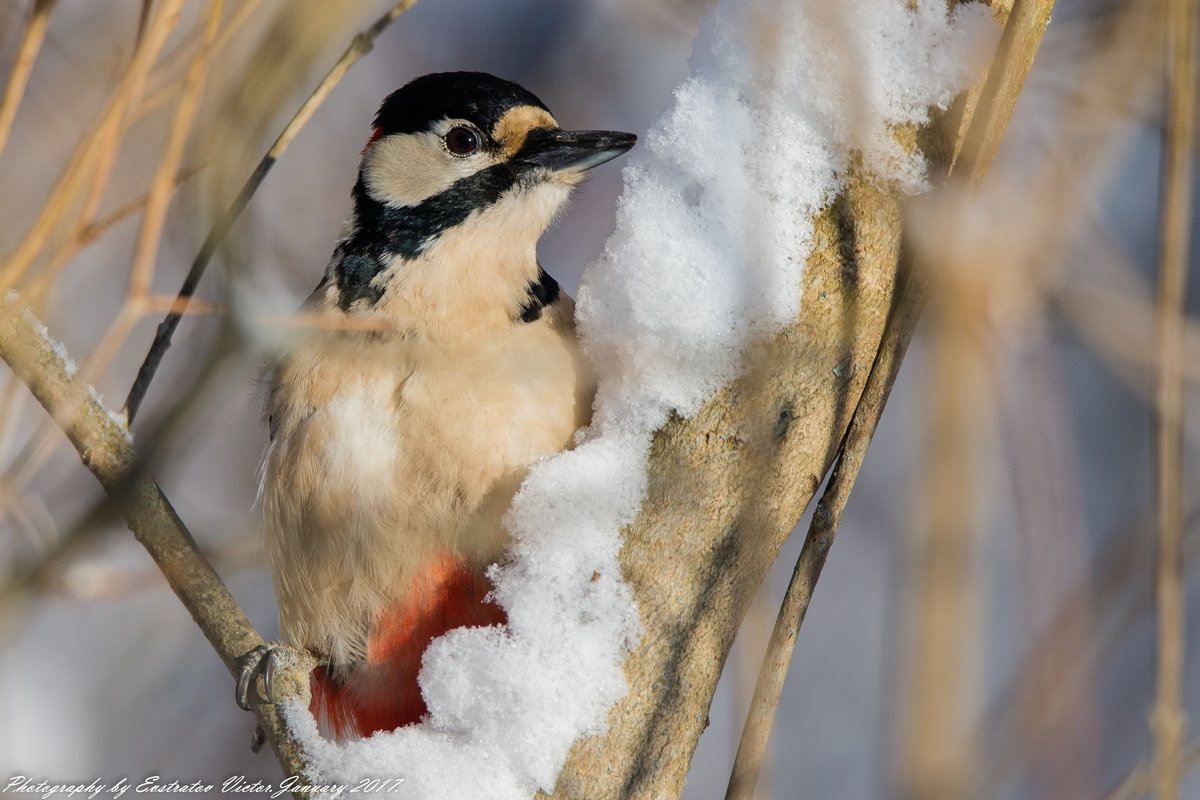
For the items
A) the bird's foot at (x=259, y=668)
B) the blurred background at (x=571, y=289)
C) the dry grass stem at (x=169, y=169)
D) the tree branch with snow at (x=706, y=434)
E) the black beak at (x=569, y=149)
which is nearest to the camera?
the dry grass stem at (x=169, y=169)

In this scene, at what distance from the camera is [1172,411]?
1.61 metres

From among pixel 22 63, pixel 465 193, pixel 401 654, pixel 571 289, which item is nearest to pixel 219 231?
pixel 22 63

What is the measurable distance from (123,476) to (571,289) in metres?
2.87

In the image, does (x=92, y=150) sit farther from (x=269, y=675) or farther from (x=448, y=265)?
(x=448, y=265)

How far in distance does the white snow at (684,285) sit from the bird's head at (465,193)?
750 mm

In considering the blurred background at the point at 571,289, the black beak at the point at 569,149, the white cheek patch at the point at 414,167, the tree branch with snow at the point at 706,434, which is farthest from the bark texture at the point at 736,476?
the white cheek patch at the point at 414,167

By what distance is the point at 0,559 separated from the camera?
2.79 meters

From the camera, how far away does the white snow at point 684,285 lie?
1592 mm

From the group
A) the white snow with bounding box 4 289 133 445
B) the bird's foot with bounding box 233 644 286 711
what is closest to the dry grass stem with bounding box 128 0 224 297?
the white snow with bounding box 4 289 133 445

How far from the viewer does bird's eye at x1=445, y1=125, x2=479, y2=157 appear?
8.62ft

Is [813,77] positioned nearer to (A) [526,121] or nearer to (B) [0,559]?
(A) [526,121]

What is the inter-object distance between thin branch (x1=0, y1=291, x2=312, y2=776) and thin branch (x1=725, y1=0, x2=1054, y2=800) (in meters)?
0.63

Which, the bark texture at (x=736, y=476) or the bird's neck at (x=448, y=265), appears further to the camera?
the bird's neck at (x=448, y=265)

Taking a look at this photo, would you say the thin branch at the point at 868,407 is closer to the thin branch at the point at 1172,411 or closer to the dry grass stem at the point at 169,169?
the thin branch at the point at 1172,411
